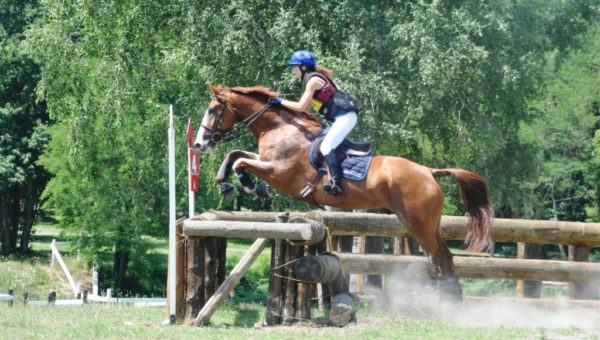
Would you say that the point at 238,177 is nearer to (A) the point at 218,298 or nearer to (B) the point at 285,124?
(B) the point at 285,124

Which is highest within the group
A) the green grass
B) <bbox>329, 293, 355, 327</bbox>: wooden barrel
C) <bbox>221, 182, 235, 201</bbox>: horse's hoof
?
<bbox>221, 182, 235, 201</bbox>: horse's hoof

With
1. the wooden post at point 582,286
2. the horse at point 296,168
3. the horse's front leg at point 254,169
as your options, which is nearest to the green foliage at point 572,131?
the wooden post at point 582,286

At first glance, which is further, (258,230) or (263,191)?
(263,191)

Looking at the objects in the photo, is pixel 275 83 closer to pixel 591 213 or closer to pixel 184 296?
pixel 184 296

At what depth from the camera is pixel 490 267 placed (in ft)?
41.7

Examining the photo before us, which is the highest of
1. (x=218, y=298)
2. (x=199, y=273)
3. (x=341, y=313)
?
(x=199, y=273)

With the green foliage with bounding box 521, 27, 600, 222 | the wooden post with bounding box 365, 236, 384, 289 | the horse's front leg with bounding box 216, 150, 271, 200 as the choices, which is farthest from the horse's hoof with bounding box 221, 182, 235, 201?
the green foliage with bounding box 521, 27, 600, 222

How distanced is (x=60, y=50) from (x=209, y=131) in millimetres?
12480

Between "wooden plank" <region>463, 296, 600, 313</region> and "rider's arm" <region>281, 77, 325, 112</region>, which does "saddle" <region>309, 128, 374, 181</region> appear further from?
"wooden plank" <region>463, 296, 600, 313</region>

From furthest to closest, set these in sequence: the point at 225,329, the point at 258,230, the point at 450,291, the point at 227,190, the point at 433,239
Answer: the point at 450,291 < the point at 433,239 < the point at 227,190 < the point at 258,230 < the point at 225,329

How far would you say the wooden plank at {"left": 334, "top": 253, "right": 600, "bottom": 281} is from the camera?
12492mm

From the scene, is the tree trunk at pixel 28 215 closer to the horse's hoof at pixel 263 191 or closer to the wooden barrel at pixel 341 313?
the horse's hoof at pixel 263 191

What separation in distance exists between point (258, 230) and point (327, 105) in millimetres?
1711

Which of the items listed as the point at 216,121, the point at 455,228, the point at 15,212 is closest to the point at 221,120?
the point at 216,121
